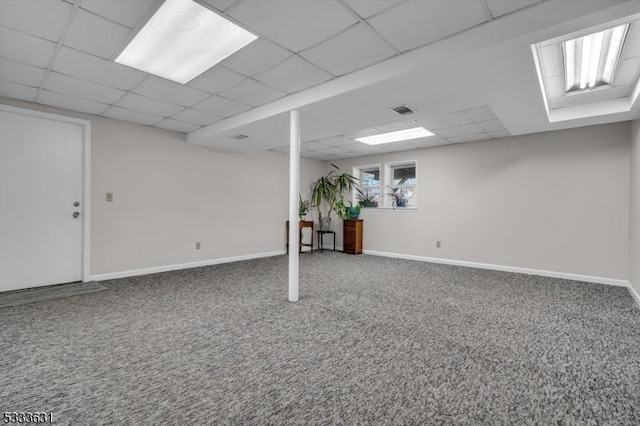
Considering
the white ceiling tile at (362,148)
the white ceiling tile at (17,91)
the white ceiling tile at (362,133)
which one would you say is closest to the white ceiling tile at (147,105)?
the white ceiling tile at (17,91)

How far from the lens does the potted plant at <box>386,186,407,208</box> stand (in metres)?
6.59

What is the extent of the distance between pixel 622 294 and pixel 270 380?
458 cm

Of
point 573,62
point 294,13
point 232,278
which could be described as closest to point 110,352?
point 232,278

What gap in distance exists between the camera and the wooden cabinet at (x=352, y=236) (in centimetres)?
683

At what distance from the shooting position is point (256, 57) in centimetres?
259

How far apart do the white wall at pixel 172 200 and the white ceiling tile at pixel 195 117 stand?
2.81 ft

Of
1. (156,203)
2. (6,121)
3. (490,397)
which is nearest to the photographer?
(490,397)

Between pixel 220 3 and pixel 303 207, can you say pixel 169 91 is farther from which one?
pixel 303 207

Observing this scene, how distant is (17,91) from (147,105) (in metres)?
1.36

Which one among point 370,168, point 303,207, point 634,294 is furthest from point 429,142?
point 634,294

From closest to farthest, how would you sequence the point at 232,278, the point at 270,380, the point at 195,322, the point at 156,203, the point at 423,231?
the point at 270,380 < the point at 195,322 < the point at 232,278 < the point at 156,203 < the point at 423,231

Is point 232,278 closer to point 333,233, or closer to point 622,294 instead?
point 333,233

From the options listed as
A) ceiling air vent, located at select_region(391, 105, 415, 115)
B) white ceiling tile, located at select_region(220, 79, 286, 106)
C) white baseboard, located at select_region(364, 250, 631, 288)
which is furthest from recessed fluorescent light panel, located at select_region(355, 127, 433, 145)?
white baseboard, located at select_region(364, 250, 631, 288)

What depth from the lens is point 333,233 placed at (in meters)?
7.23
